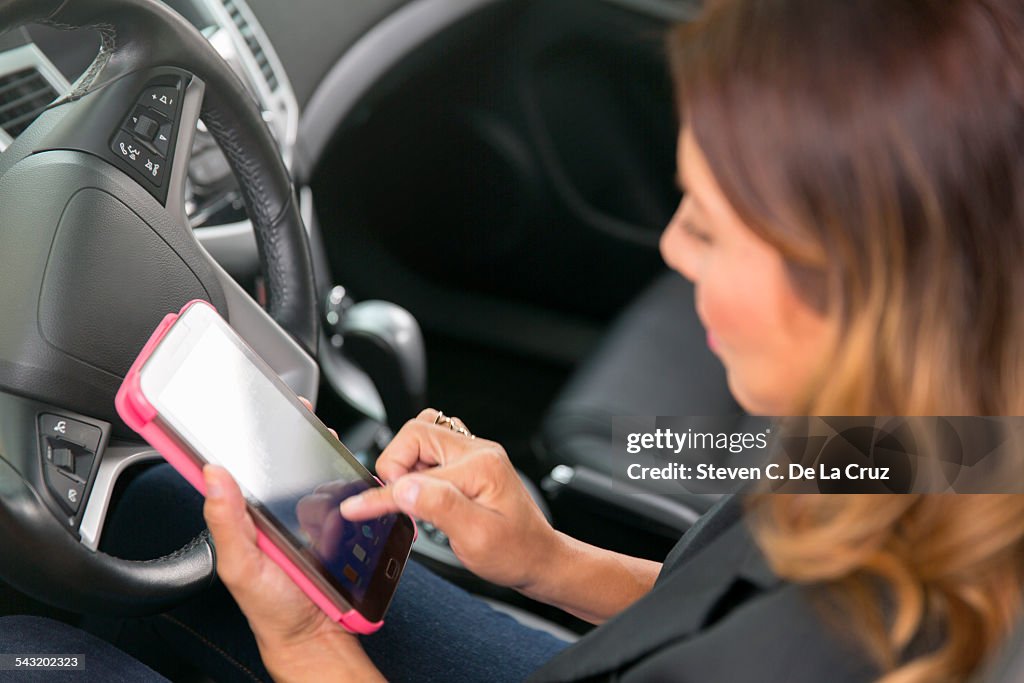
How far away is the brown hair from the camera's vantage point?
20.2 inches

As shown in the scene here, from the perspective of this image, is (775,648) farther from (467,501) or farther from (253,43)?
(253,43)

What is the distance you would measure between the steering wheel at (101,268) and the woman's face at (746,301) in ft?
1.38

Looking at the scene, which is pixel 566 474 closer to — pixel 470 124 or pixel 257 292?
pixel 257 292

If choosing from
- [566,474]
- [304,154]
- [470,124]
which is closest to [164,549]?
[566,474]

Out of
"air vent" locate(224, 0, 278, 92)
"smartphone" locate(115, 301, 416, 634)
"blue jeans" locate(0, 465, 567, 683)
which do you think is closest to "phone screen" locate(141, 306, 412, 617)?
"smartphone" locate(115, 301, 416, 634)

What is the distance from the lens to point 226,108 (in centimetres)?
90

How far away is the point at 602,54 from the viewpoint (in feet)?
5.21

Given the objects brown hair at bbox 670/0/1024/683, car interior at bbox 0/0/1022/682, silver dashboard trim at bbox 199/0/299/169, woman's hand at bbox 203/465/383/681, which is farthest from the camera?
silver dashboard trim at bbox 199/0/299/169

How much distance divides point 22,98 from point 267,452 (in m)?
0.41

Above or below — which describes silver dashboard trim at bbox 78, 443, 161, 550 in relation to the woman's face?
below

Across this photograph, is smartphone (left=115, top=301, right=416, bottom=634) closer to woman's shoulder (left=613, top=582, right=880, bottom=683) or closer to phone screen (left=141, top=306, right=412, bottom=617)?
phone screen (left=141, top=306, right=412, bottom=617)

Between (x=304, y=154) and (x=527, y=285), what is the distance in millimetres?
616

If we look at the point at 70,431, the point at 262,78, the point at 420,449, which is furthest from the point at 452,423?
the point at 262,78

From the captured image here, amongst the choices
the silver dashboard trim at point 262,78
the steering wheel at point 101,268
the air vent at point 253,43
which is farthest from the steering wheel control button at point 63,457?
the air vent at point 253,43
